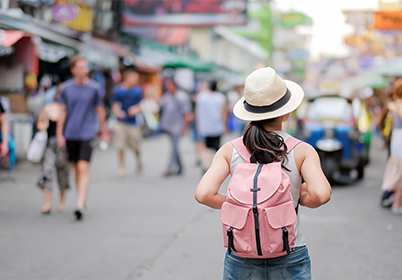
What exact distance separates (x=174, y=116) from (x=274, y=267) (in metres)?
9.03

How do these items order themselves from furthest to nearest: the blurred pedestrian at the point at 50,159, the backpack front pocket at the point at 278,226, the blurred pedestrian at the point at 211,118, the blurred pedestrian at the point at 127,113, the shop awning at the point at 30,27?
the shop awning at the point at 30,27
the blurred pedestrian at the point at 127,113
the blurred pedestrian at the point at 211,118
the blurred pedestrian at the point at 50,159
the backpack front pocket at the point at 278,226

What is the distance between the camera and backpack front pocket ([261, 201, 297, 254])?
240cm

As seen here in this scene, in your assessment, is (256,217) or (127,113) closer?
(256,217)

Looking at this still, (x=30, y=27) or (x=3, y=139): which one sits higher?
(x=30, y=27)

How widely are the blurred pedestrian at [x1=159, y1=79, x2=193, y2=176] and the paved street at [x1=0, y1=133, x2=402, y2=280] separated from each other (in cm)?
150

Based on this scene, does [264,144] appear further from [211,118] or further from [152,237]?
[211,118]

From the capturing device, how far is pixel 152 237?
239 inches

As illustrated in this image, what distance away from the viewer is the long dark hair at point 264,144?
8.29 feet

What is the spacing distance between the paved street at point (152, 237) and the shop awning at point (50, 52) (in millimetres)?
4381

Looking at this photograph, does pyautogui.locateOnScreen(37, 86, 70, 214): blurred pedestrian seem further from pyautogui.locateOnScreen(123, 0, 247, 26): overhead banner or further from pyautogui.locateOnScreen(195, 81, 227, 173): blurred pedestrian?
pyautogui.locateOnScreen(123, 0, 247, 26): overhead banner

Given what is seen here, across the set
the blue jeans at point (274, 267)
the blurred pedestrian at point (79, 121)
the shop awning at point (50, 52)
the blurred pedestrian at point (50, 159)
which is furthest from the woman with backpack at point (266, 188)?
the shop awning at point (50, 52)

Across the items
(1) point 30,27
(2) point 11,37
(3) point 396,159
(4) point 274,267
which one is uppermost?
(1) point 30,27

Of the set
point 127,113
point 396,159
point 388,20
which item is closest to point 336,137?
point 396,159

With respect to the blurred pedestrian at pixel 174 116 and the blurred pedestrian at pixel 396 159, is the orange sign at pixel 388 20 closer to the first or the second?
the blurred pedestrian at pixel 174 116
